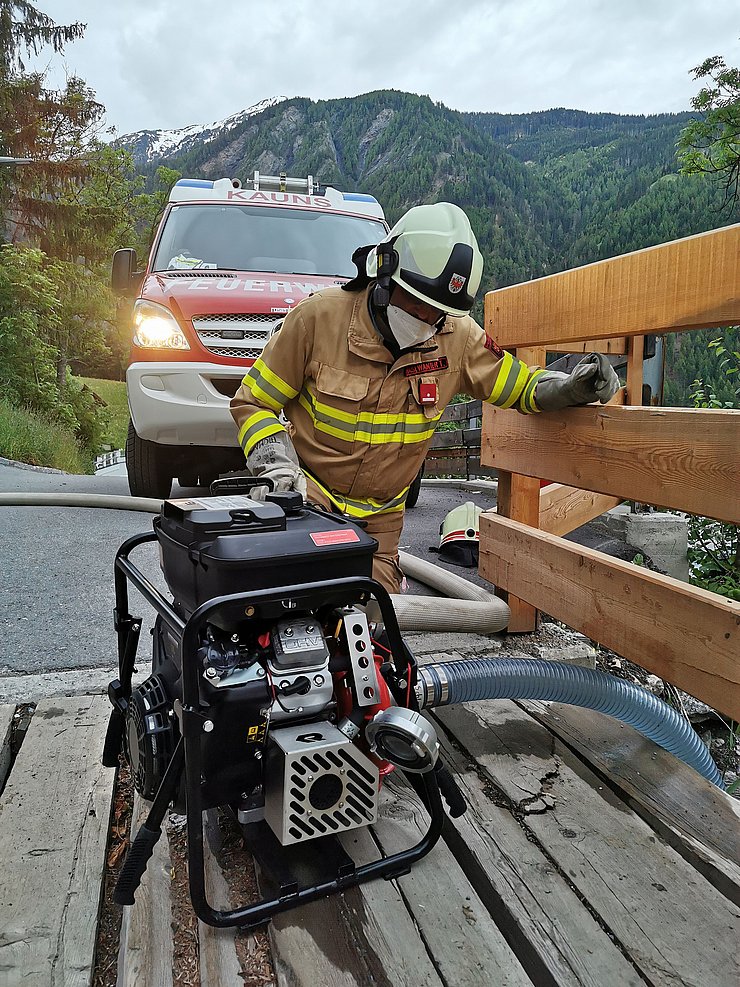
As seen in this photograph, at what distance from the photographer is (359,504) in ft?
8.75

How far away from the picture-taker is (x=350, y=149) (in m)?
108

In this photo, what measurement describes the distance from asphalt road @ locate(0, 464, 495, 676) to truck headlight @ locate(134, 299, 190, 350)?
1228 mm

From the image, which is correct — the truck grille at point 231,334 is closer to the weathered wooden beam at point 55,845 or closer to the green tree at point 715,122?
the weathered wooden beam at point 55,845

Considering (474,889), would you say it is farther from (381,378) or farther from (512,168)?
(512,168)

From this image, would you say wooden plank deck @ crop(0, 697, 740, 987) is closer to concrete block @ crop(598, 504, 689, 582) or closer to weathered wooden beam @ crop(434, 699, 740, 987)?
weathered wooden beam @ crop(434, 699, 740, 987)

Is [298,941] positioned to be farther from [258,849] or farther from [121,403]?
[121,403]

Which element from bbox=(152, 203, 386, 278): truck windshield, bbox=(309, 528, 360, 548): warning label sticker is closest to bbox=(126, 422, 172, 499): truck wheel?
bbox=(152, 203, 386, 278): truck windshield

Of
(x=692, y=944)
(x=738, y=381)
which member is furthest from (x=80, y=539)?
(x=738, y=381)

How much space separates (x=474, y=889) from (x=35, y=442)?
39.4 ft

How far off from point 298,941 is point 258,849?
232 millimetres

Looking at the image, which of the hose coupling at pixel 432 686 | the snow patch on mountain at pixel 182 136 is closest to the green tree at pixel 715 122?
the hose coupling at pixel 432 686

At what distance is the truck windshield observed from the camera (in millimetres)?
5512

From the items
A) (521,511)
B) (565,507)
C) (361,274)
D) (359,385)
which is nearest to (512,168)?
(565,507)

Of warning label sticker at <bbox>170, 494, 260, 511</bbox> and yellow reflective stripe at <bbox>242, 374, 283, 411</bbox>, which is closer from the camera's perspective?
warning label sticker at <bbox>170, 494, 260, 511</bbox>
